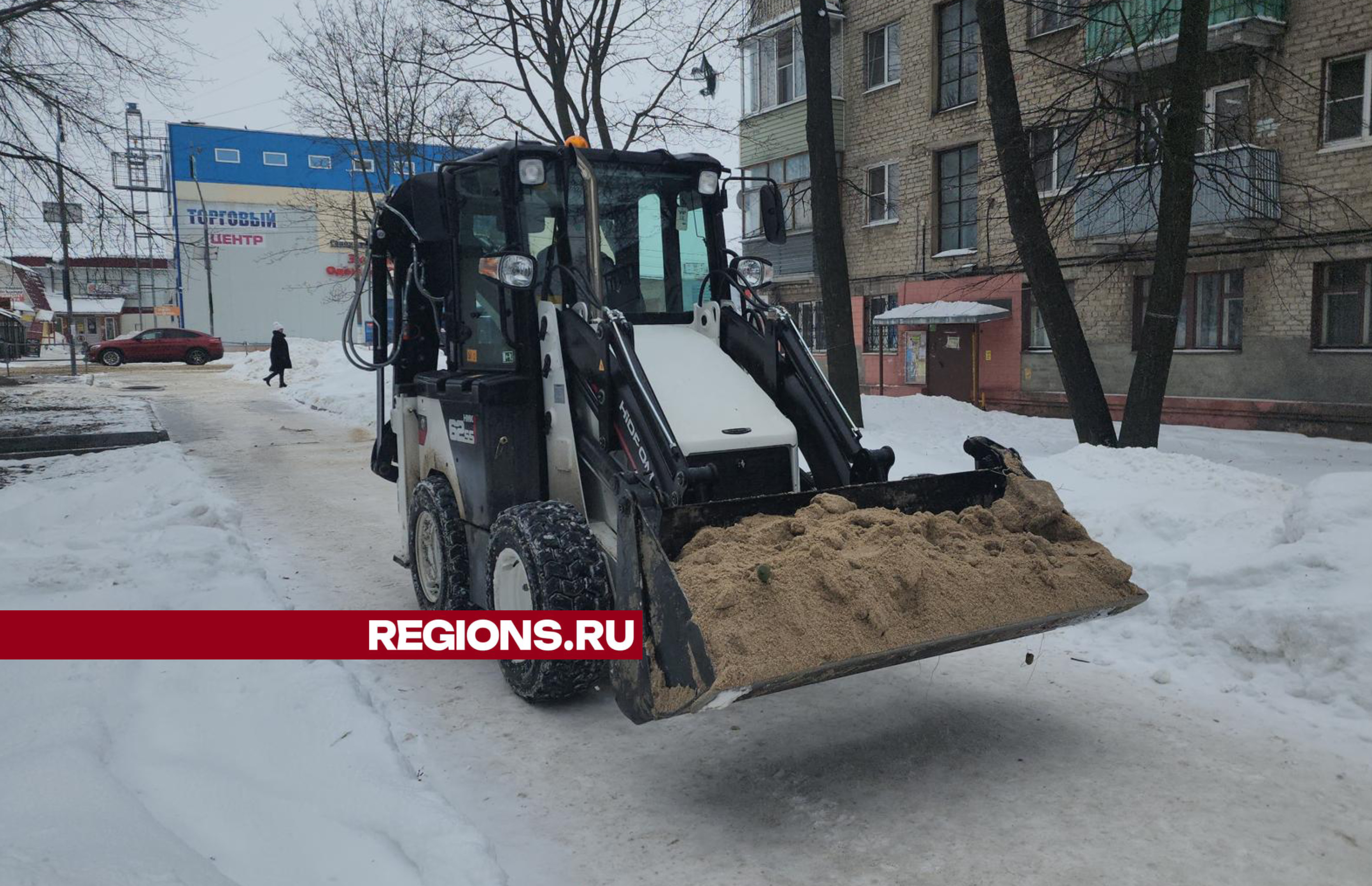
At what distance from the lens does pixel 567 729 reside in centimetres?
488

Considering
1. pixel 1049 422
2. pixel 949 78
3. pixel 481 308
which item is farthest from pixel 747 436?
pixel 949 78

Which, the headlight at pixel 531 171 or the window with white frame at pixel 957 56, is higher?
the window with white frame at pixel 957 56

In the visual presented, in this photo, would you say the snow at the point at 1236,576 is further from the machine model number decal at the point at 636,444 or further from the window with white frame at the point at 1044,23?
the window with white frame at the point at 1044,23

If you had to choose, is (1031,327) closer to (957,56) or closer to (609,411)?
(957,56)

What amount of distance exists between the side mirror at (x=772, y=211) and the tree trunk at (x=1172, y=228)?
24.6 ft

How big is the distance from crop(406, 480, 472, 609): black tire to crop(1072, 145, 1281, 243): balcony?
1228 cm

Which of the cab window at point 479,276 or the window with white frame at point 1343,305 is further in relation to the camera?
the window with white frame at point 1343,305

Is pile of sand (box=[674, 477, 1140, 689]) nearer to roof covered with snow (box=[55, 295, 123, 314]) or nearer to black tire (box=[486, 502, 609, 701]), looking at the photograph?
black tire (box=[486, 502, 609, 701])

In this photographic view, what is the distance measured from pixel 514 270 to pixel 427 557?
226cm

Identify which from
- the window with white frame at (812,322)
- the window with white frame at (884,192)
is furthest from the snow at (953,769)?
the window with white frame at (812,322)

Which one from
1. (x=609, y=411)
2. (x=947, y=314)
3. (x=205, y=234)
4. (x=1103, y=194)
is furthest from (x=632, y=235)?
(x=205, y=234)

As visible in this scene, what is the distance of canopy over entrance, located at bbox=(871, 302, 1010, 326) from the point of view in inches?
861

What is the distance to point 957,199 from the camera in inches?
942

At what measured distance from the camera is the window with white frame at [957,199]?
77.0 feet
